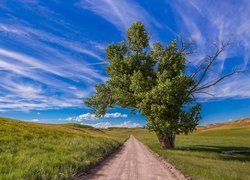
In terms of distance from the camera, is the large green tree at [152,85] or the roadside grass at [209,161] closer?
the roadside grass at [209,161]

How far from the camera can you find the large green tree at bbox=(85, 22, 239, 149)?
3081 cm

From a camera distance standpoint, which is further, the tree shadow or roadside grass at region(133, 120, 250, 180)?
the tree shadow

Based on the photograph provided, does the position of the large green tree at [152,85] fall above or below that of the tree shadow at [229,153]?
above

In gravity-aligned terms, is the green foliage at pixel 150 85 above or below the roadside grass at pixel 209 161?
above

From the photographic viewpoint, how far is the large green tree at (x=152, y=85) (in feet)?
101

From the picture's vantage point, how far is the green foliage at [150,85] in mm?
30753

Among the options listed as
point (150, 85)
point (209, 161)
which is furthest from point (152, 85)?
point (209, 161)

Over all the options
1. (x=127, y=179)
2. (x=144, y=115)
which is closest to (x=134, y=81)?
(x=144, y=115)

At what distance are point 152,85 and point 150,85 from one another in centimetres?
23

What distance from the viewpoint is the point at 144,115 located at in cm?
3419

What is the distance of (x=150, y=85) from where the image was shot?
34.3 meters

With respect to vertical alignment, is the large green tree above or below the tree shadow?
above

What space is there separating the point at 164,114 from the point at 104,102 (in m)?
14.9

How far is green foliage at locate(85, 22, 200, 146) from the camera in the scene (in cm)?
3075
